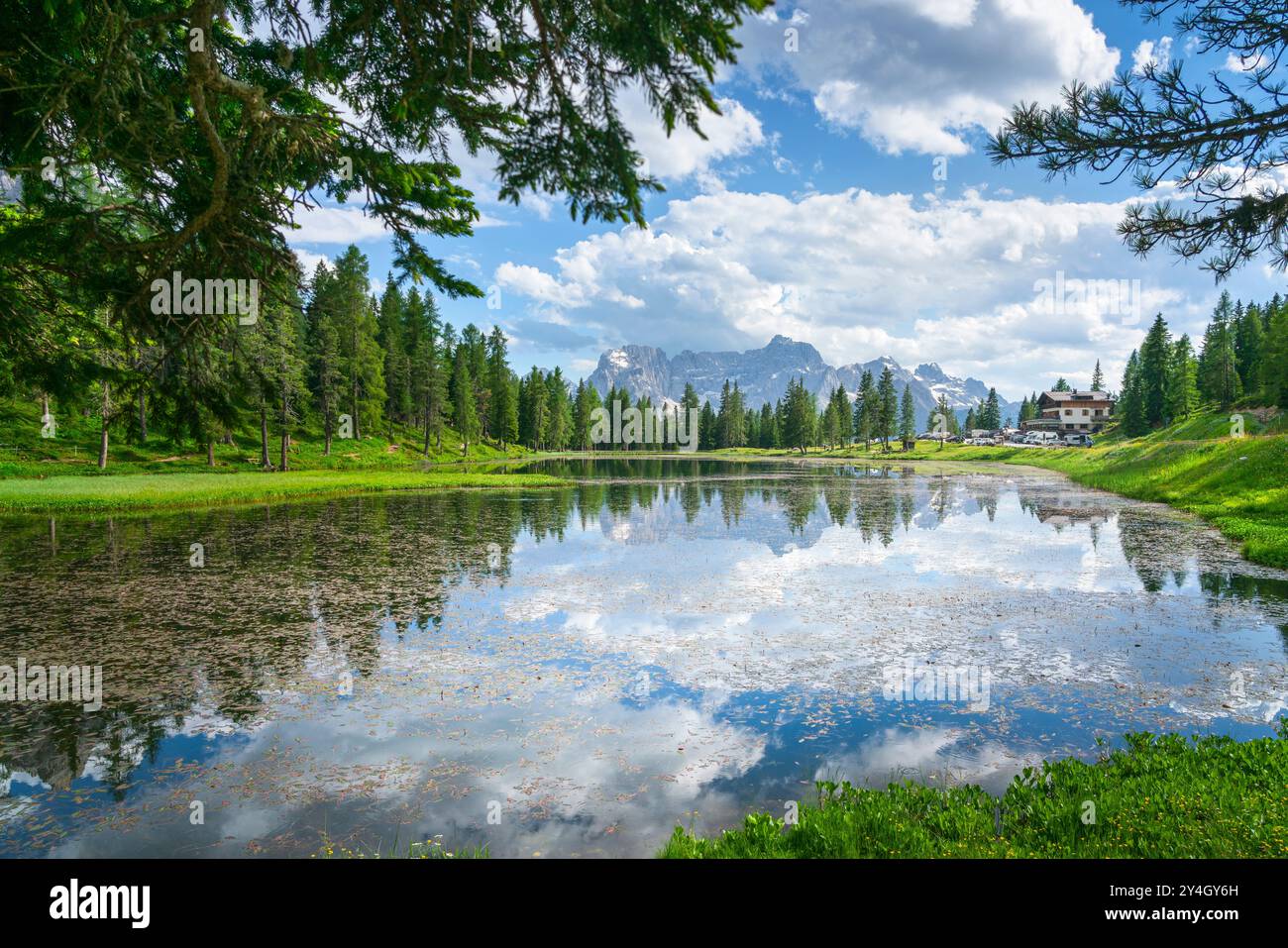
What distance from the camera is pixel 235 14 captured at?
689 centimetres

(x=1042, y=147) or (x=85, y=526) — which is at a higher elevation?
(x=1042, y=147)

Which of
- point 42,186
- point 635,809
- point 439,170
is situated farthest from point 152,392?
point 635,809

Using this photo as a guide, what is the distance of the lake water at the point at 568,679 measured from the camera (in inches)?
270

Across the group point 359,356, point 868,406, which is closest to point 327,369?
point 359,356

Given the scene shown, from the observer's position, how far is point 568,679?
1058cm

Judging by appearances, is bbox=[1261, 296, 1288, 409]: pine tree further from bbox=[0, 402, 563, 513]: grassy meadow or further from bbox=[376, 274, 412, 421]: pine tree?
bbox=[376, 274, 412, 421]: pine tree

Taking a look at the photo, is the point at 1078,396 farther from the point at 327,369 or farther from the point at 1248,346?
the point at 327,369

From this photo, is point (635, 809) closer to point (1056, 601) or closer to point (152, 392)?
point (152, 392)

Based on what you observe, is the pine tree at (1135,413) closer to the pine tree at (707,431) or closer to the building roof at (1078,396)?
the building roof at (1078,396)

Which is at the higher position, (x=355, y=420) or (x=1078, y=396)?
(x=1078, y=396)

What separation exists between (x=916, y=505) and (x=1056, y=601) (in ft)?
73.1

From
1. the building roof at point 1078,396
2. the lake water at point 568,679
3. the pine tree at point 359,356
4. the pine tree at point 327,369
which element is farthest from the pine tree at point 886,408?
the lake water at point 568,679

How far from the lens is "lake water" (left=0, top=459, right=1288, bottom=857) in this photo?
6855mm

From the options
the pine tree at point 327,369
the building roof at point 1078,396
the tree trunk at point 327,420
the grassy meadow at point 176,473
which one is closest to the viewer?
the grassy meadow at point 176,473
